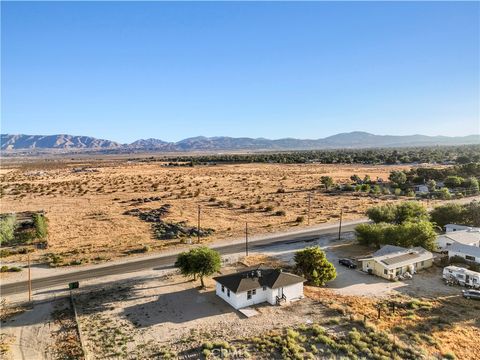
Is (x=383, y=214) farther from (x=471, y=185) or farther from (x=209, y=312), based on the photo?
(x=471, y=185)

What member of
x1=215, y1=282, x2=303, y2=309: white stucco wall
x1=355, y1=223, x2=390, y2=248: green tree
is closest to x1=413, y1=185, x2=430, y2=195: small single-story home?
x1=355, y1=223, x2=390, y2=248: green tree

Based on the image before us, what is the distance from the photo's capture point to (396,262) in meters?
43.3

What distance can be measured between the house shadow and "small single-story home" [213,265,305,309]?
3.80ft

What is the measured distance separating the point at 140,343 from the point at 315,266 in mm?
20365

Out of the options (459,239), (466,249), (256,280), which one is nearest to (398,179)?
(459,239)

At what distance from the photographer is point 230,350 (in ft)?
90.8

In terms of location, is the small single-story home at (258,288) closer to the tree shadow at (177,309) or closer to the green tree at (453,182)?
the tree shadow at (177,309)

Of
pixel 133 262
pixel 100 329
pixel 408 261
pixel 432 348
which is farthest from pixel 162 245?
pixel 432 348

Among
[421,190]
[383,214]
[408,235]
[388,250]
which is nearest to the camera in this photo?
[388,250]

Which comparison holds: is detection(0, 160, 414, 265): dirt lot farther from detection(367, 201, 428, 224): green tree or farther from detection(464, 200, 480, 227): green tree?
detection(464, 200, 480, 227): green tree

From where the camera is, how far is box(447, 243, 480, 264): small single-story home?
45.7 m

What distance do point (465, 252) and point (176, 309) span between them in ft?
120

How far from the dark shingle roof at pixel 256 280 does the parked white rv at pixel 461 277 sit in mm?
17688

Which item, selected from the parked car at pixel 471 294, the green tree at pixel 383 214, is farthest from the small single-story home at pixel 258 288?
the green tree at pixel 383 214
